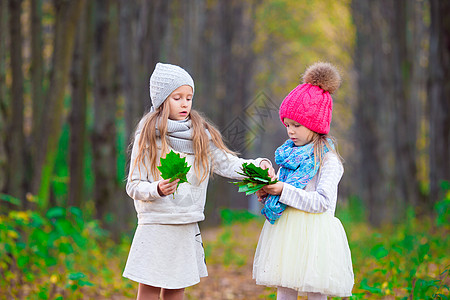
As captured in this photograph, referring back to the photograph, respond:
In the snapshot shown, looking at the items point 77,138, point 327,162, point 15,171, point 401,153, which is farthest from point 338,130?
point 327,162

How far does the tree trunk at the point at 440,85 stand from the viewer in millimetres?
8672

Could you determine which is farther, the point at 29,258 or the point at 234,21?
the point at 234,21

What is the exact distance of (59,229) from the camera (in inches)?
221

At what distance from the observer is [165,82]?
3.76 meters

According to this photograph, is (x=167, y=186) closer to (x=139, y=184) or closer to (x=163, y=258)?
(x=139, y=184)

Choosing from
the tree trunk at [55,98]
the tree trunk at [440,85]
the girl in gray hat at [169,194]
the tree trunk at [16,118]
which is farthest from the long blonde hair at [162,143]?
the tree trunk at [440,85]

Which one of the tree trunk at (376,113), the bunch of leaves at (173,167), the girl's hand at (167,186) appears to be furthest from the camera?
the tree trunk at (376,113)

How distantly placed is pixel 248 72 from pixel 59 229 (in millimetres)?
19101

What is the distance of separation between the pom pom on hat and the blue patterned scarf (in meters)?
0.41

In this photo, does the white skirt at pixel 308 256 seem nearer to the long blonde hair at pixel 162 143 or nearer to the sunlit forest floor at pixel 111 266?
the long blonde hair at pixel 162 143

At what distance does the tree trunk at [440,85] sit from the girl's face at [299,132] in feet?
19.1

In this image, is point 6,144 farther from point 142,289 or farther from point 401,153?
point 401,153

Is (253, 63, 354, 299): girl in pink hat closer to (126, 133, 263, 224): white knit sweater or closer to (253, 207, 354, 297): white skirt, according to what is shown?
(253, 207, 354, 297): white skirt

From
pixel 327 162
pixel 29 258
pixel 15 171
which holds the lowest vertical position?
pixel 29 258
